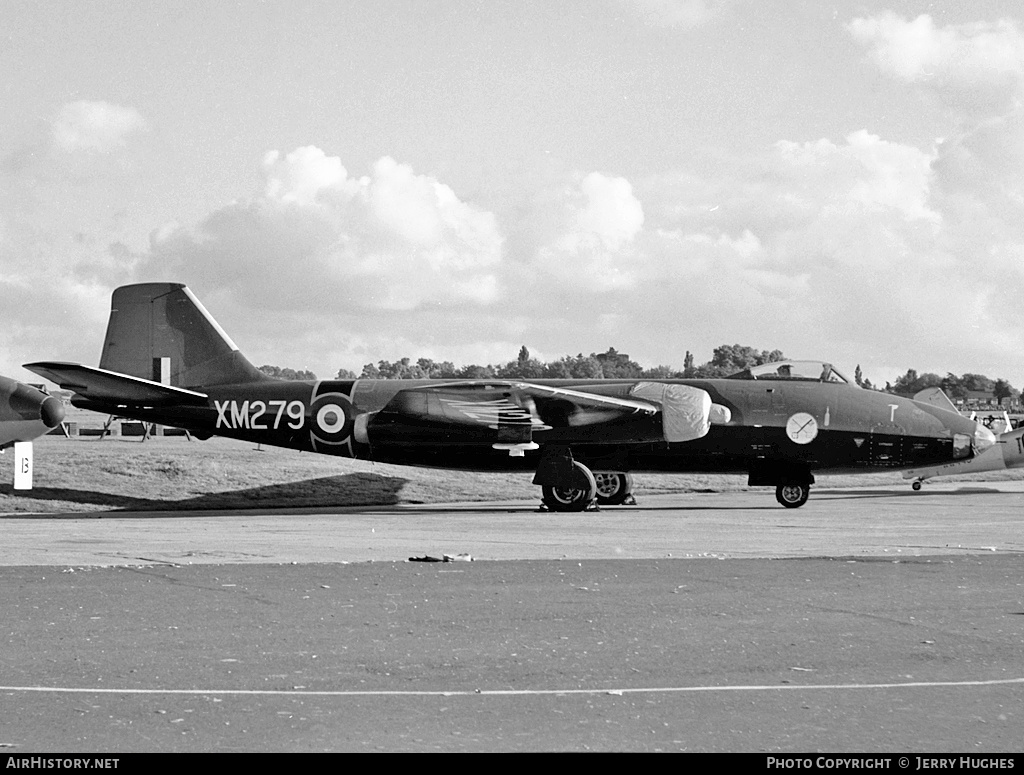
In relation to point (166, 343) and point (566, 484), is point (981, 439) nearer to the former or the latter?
point (566, 484)

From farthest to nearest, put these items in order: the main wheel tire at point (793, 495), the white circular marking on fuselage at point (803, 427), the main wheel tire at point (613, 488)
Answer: the main wheel tire at point (613, 488) → the main wheel tire at point (793, 495) → the white circular marking on fuselage at point (803, 427)

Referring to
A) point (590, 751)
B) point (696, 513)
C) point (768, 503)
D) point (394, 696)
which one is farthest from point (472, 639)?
point (768, 503)

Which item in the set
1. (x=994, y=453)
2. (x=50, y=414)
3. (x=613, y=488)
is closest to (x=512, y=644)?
(x=50, y=414)

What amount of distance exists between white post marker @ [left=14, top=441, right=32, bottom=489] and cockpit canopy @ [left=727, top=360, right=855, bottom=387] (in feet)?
54.3

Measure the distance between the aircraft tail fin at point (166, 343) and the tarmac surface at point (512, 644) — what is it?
1096 cm

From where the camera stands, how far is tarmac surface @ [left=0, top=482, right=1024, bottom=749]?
265 inches

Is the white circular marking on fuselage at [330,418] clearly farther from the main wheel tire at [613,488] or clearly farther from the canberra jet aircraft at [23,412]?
the main wheel tire at [613,488]

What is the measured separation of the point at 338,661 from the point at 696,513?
63.7 ft

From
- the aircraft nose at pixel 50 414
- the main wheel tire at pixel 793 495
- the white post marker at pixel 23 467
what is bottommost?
the main wheel tire at pixel 793 495

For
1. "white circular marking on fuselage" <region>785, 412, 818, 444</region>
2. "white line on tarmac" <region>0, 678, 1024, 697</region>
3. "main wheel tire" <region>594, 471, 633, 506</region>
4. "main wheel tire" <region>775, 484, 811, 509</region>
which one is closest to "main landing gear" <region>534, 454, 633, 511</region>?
"main wheel tire" <region>594, 471, 633, 506</region>

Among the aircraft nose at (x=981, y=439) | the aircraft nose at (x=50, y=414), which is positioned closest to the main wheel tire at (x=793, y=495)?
the aircraft nose at (x=981, y=439)

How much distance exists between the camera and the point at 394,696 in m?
7.64

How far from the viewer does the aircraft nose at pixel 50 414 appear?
2664cm

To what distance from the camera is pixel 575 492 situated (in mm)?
28266
